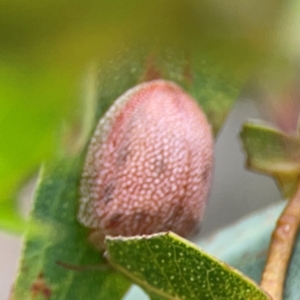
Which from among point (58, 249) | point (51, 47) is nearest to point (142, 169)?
point (58, 249)

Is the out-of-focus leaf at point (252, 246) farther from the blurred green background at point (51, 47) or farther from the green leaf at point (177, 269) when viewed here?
the blurred green background at point (51, 47)

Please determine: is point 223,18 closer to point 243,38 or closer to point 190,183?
point 243,38

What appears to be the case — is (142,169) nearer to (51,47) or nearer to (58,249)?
(58,249)

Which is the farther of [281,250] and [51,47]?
[281,250]

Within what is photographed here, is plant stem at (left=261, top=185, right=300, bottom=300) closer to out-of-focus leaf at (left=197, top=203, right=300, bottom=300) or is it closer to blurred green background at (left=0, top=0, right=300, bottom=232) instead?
out-of-focus leaf at (left=197, top=203, right=300, bottom=300)

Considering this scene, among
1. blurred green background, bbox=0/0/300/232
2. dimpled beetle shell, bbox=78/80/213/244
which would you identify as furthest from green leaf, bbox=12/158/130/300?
blurred green background, bbox=0/0/300/232

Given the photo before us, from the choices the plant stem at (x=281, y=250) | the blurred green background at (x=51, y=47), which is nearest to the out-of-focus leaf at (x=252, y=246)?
the plant stem at (x=281, y=250)
